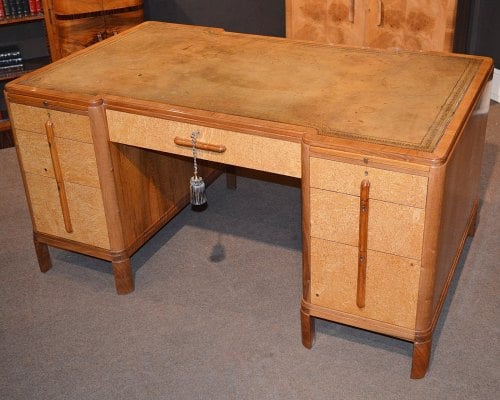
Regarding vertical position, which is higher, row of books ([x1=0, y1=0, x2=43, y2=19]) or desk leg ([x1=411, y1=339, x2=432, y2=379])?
row of books ([x1=0, y1=0, x2=43, y2=19])

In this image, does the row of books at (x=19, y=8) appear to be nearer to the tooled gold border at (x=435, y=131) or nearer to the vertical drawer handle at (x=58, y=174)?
the vertical drawer handle at (x=58, y=174)

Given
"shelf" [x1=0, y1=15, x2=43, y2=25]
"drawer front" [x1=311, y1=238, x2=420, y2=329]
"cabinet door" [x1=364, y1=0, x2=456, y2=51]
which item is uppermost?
"shelf" [x1=0, y1=15, x2=43, y2=25]

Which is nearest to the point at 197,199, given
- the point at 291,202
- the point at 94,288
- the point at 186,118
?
the point at 186,118

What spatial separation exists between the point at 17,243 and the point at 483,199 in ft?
7.04

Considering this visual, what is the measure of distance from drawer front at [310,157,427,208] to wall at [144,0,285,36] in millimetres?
2781

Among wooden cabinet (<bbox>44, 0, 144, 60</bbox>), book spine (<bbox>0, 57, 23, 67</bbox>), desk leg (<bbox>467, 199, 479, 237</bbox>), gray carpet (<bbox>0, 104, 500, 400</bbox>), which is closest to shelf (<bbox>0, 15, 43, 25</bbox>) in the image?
wooden cabinet (<bbox>44, 0, 144, 60</bbox>)

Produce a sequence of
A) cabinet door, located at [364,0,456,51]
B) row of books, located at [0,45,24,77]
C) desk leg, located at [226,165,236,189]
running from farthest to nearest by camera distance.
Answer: row of books, located at [0,45,24,77]
cabinet door, located at [364,0,456,51]
desk leg, located at [226,165,236,189]

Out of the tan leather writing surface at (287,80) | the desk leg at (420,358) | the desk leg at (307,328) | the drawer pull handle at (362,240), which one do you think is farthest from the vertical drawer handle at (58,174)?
the desk leg at (420,358)

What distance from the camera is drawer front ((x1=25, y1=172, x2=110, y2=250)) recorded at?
9.11 ft

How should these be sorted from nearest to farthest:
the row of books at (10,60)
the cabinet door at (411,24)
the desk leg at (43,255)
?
the desk leg at (43,255) < the cabinet door at (411,24) < the row of books at (10,60)

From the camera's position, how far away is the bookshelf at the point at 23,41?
4.14 metres

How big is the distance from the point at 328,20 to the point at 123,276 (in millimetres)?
2132

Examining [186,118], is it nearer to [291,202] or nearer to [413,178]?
[413,178]

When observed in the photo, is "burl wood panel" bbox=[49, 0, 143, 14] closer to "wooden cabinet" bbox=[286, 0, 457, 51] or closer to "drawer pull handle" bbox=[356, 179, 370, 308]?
"wooden cabinet" bbox=[286, 0, 457, 51]
